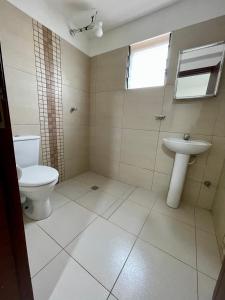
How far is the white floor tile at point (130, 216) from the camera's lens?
1.32 m

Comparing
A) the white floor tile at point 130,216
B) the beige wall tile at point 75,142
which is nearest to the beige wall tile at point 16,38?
the beige wall tile at point 75,142

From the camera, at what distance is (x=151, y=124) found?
5.94ft

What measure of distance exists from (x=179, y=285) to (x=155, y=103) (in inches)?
68.0

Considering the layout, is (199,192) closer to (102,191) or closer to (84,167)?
(102,191)

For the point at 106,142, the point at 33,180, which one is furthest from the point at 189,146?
the point at 33,180

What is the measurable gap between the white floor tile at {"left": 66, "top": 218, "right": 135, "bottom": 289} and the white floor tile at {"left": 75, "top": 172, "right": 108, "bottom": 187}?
84 cm

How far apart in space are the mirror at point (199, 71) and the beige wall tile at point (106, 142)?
3.28 ft

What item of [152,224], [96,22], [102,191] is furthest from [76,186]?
[96,22]

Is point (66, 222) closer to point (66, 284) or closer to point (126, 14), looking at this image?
point (66, 284)

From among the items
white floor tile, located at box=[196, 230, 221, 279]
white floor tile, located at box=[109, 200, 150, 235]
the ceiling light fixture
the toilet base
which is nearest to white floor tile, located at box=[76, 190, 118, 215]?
white floor tile, located at box=[109, 200, 150, 235]

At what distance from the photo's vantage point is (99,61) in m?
2.07

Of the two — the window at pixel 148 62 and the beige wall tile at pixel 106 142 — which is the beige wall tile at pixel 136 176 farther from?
the window at pixel 148 62

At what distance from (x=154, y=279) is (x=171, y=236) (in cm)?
43

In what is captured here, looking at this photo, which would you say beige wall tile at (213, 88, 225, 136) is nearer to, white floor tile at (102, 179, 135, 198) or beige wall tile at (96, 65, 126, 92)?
beige wall tile at (96, 65, 126, 92)
